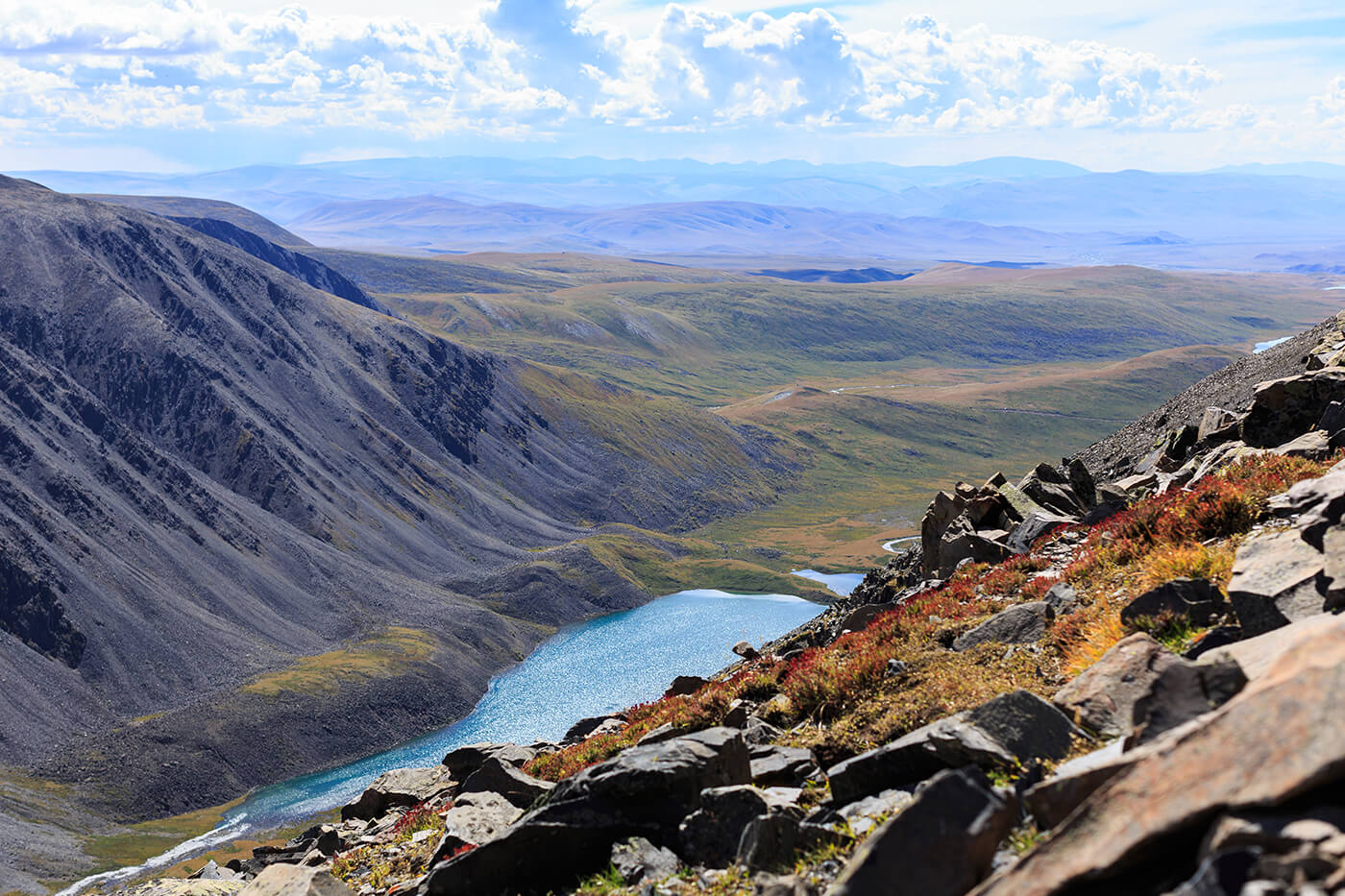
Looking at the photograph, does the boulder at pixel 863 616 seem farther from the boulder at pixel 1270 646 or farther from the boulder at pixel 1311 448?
the boulder at pixel 1270 646

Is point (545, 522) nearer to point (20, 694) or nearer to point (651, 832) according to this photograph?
point (20, 694)

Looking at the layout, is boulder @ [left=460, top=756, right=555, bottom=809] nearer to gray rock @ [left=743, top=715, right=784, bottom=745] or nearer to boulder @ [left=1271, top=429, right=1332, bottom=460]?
gray rock @ [left=743, top=715, right=784, bottom=745]

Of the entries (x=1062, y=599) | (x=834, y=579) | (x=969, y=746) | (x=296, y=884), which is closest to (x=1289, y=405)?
(x=1062, y=599)

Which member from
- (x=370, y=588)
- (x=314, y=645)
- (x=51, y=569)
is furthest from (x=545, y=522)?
(x=51, y=569)

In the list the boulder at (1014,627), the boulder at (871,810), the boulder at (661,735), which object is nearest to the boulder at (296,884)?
the boulder at (661,735)

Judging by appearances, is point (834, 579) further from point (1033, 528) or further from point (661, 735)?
point (661, 735)

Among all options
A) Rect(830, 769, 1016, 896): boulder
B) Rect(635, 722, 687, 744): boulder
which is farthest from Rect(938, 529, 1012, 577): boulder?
Rect(830, 769, 1016, 896): boulder
